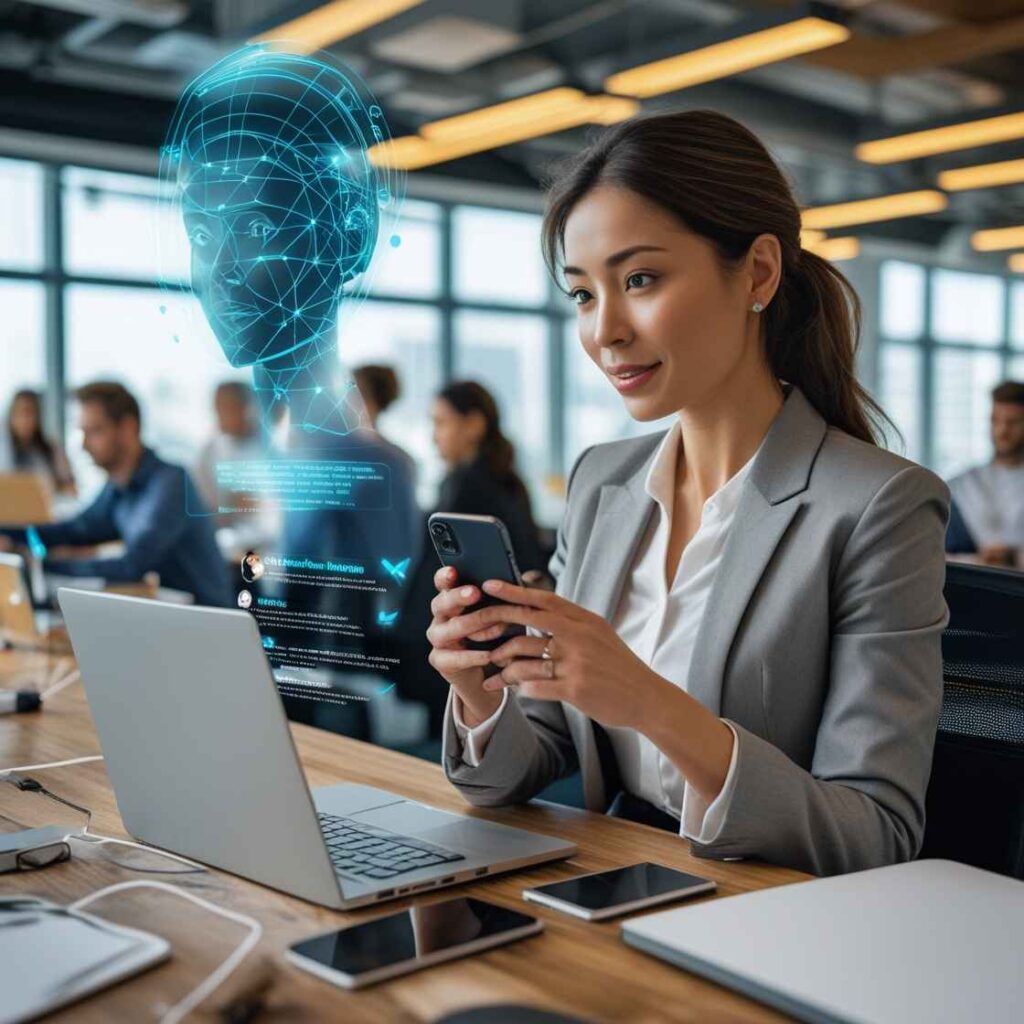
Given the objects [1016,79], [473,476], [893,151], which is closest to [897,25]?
[1016,79]

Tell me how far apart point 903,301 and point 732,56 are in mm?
8402

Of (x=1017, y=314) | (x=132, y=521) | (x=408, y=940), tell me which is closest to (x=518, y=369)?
(x=1017, y=314)

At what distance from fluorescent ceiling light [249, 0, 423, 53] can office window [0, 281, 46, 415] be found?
400 centimetres

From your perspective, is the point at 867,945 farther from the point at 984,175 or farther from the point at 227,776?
the point at 984,175

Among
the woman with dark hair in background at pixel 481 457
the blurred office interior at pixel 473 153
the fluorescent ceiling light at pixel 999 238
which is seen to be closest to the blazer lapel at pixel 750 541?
the woman with dark hair in background at pixel 481 457

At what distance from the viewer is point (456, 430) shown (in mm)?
4395

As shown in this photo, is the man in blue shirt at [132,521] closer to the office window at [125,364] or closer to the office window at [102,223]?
the office window at [125,364]

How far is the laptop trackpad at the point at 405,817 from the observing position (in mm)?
1183

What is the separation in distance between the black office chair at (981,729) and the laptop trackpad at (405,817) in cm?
54

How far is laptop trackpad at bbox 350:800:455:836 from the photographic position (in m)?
1.18

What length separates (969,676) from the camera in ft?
4.33

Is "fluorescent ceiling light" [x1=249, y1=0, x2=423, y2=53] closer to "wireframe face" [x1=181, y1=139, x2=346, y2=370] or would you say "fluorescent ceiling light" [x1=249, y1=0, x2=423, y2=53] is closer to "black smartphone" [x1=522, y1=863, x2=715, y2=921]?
"wireframe face" [x1=181, y1=139, x2=346, y2=370]

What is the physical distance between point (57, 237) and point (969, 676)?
7.06 metres

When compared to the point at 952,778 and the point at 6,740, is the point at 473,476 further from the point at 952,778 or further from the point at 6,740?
the point at 952,778
